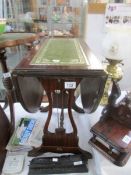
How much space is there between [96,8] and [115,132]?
147 centimetres

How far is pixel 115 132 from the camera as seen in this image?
1038mm

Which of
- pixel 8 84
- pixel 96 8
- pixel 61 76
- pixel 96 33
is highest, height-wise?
pixel 96 8

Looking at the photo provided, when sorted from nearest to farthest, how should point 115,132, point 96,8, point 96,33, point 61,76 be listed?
point 61,76 → point 115,132 → point 96,8 → point 96,33

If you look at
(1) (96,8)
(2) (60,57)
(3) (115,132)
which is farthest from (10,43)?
(1) (96,8)

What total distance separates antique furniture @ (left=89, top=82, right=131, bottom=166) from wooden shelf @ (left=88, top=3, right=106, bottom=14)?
121 centimetres

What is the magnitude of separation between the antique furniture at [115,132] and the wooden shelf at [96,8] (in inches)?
47.7

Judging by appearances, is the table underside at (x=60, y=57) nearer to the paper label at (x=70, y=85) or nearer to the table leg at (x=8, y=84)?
the paper label at (x=70, y=85)

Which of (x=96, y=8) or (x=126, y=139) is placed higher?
(x=96, y=8)

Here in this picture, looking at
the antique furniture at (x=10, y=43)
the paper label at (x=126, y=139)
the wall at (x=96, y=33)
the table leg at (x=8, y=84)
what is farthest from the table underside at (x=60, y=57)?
the wall at (x=96, y=33)

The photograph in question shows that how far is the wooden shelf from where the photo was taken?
1940mm

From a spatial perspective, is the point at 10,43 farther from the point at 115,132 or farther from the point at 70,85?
the point at 115,132

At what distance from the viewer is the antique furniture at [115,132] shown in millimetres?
977

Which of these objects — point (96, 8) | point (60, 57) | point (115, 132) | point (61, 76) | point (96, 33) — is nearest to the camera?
point (61, 76)

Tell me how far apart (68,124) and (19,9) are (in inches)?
68.0
